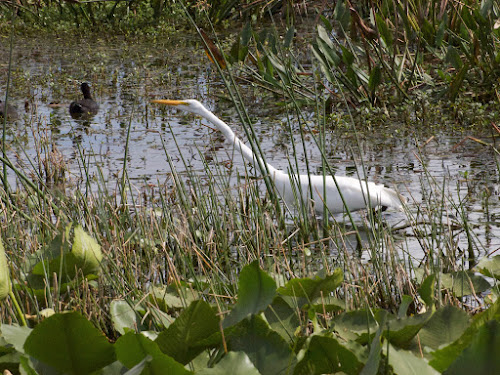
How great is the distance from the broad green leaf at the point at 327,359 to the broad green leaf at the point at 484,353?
0.30m

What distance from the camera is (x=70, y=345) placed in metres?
1.27

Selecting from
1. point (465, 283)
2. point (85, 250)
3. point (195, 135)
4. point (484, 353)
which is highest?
point (484, 353)

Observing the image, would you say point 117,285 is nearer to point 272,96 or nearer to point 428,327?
point 428,327

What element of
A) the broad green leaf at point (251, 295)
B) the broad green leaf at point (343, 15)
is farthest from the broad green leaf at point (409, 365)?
the broad green leaf at point (343, 15)

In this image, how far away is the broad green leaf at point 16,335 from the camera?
1303 millimetres

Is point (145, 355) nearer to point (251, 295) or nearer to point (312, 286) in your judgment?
point (251, 295)

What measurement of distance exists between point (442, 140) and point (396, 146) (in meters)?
0.31

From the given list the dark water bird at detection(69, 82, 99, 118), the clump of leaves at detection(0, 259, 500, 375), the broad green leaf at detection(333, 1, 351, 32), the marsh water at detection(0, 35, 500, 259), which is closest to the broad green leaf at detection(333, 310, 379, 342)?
the clump of leaves at detection(0, 259, 500, 375)

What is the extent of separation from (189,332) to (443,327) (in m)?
0.45

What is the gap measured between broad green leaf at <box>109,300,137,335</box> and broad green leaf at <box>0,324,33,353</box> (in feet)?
0.68

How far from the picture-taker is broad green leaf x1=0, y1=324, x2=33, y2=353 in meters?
1.30

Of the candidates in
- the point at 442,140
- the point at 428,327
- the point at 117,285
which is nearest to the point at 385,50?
the point at 442,140

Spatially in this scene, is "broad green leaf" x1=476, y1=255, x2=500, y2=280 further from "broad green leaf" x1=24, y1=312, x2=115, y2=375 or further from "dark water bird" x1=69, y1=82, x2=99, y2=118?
"dark water bird" x1=69, y1=82, x2=99, y2=118

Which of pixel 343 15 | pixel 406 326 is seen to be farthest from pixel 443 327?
pixel 343 15
